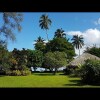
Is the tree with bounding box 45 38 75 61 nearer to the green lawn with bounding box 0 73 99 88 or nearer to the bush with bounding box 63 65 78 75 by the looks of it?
the bush with bounding box 63 65 78 75

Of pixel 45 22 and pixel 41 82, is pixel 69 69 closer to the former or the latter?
pixel 41 82

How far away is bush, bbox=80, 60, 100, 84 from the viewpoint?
97.6 feet

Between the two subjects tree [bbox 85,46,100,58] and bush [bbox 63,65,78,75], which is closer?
bush [bbox 63,65,78,75]

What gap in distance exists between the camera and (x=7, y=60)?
47.0 metres

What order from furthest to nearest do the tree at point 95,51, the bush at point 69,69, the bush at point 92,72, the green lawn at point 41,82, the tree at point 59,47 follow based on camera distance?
the tree at point 95,51 < the tree at point 59,47 < the bush at point 69,69 < the green lawn at point 41,82 < the bush at point 92,72

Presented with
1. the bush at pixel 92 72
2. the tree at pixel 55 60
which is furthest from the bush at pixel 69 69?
the bush at pixel 92 72

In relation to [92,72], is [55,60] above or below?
above

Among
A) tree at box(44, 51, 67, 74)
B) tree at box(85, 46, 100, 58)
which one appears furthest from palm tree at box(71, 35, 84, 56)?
tree at box(44, 51, 67, 74)

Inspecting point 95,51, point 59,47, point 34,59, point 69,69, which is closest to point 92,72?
point 69,69

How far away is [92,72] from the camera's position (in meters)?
30.4

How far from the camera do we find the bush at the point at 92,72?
29.7 metres

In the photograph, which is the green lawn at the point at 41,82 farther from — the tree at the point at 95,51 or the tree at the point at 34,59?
the tree at the point at 95,51
